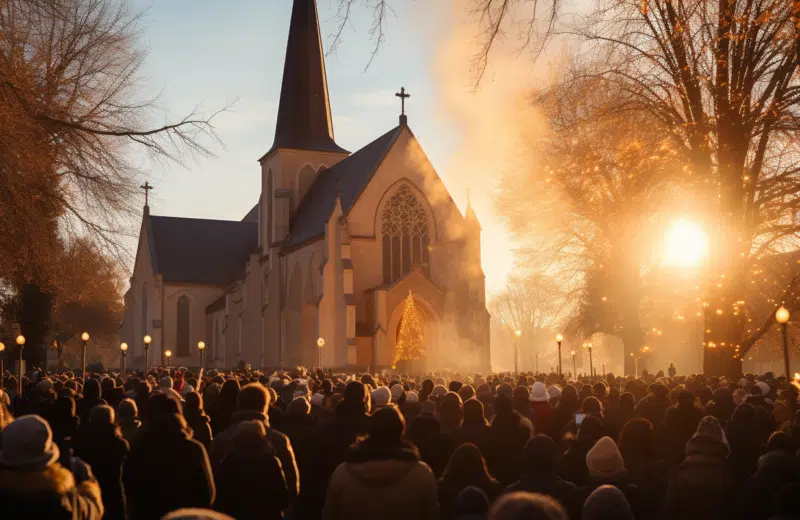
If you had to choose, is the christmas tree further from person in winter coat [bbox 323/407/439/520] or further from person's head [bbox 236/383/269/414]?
person in winter coat [bbox 323/407/439/520]

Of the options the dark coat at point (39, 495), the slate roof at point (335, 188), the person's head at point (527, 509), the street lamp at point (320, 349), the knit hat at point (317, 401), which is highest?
the slate roof at point (335, 188)

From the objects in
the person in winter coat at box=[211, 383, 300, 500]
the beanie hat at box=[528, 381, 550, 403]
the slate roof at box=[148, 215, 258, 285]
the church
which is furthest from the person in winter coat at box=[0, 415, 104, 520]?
the slate roof at box=[148, 215, 258, 285]

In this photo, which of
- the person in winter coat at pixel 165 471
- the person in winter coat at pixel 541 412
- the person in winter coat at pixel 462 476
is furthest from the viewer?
the person in winter coat at pixel 541 412

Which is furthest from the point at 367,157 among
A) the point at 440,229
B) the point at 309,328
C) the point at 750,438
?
the point at 750,438

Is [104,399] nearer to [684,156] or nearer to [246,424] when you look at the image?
[246,424]

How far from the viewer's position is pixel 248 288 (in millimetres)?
65438

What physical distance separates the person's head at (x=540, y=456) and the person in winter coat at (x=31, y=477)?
2.95m

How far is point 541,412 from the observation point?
13.2 meters

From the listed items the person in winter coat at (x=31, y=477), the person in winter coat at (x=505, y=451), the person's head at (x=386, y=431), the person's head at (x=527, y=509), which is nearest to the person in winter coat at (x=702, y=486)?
the person in winter coat at (x=505, y=451)

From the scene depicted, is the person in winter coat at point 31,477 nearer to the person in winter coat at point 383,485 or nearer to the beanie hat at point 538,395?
the person in winter coat at point 383,485

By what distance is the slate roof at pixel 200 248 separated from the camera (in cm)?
7438

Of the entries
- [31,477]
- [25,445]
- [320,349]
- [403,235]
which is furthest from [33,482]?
[403,235]

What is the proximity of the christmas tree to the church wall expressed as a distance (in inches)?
1040

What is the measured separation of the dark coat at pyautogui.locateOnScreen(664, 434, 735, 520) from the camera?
288 inches
